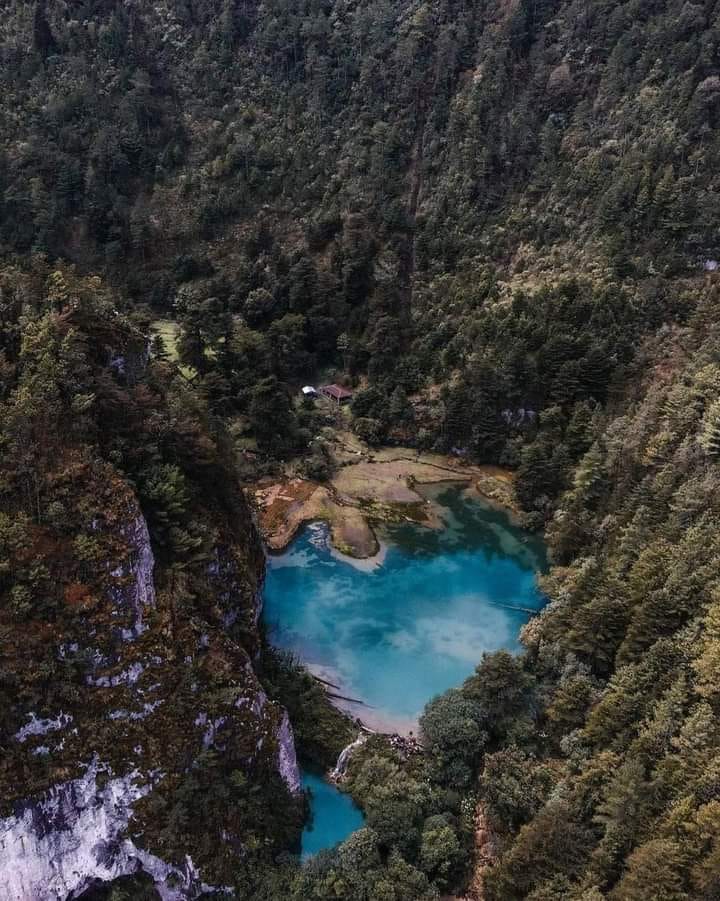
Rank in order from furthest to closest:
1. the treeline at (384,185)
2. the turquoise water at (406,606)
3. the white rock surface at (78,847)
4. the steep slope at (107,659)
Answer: the treeline at (384,185) < the turquoise water at (406,606) < the steep slope at (107,659) < the white rock surface at (78,847)

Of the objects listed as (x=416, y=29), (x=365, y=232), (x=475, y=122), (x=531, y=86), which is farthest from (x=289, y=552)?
(x=416, y=29)

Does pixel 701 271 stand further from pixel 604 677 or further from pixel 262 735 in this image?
Answer: pixel 262 735

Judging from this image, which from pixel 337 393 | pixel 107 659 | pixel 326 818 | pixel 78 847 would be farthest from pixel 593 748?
pixel 337 393

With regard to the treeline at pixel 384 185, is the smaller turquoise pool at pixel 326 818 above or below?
below

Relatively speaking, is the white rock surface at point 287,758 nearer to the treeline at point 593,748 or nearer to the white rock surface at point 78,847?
the treeline at point 593,748

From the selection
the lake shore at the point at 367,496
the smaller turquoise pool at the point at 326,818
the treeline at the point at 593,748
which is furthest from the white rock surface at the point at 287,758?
the lake shore at the point at 367,496

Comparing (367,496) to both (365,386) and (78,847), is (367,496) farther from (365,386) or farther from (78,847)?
(78,847)
